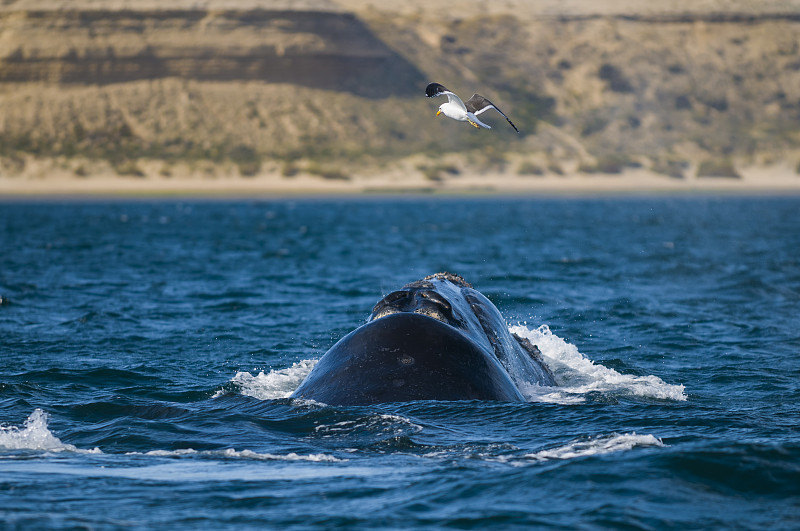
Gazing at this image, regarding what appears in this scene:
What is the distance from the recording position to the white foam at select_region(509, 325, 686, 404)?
11953 mm

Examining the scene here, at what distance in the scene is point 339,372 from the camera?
33.3 feet

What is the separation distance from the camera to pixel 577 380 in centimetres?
1409

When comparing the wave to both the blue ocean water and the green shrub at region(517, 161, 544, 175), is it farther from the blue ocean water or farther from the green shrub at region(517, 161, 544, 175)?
the green shrub at region(517, 161, 544, 175)

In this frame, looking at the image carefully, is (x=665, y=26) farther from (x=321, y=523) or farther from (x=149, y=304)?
(x=321, y=523)

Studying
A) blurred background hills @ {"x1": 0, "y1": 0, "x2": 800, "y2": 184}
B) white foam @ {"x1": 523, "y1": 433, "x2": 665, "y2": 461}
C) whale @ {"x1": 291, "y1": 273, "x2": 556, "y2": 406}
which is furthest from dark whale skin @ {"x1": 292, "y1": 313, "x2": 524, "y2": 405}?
blurred background hills @ {"x1": 0, "y1": 0, "x2": 800, "y2": 184}

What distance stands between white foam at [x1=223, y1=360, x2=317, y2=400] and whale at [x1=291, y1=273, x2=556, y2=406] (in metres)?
2.14

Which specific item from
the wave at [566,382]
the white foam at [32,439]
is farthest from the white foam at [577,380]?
the white foam at [32,439]

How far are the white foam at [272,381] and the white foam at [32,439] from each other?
2.53 meters

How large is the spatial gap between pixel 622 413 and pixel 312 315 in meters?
11.9

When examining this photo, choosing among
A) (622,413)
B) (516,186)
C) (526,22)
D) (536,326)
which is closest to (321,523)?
(622,413)

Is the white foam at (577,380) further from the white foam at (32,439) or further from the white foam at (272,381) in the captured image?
the white foam at (32,439)

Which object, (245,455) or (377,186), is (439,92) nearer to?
(245,455)

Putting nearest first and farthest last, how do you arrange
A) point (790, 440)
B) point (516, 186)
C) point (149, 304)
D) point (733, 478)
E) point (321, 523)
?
1. point (321, 523)
2. point (733, 478)
3. point (790, 440)
4. point (149, 304)
5. point (516, 186)

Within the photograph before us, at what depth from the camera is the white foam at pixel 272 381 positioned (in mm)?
12781
